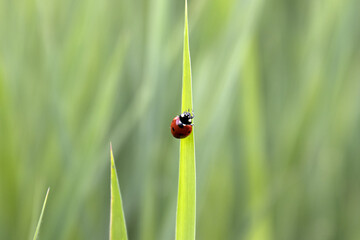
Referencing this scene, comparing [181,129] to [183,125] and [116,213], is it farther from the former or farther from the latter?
[116,213]

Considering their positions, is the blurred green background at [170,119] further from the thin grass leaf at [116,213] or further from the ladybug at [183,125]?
the thin grass leaf at [116,213]

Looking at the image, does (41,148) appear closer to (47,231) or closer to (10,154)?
(10,154)

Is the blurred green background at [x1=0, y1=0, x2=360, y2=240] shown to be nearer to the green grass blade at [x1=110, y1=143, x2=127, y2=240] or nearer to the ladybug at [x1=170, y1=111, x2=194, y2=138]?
the ladybug at [x1=170, y1=111, x2=194, y2=138]

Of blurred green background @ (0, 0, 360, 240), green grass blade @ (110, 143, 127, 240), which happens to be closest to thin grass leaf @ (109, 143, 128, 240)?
green grass blade @ (110, 143, 127, 240)

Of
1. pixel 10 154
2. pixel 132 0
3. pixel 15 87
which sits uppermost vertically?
pixel 132 0

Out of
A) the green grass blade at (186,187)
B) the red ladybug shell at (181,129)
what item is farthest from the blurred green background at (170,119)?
the green grass blade at (186,187)

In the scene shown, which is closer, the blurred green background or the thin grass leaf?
the thin grass leaf

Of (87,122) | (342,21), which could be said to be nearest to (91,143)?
(87,122)
